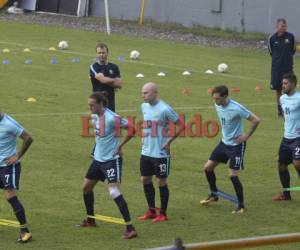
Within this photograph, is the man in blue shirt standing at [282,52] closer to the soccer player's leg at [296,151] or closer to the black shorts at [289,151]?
the black shorts at [289,151]

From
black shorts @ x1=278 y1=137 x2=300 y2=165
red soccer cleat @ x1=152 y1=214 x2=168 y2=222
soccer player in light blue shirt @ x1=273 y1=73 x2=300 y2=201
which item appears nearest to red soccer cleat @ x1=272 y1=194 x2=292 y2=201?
soccer player in light blue shirt @ x1=273 y1=73 x2=300 y2=201

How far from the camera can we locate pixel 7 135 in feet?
39.9

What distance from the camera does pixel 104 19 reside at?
4356cm

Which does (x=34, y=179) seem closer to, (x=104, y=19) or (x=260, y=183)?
(x=260, y=183)

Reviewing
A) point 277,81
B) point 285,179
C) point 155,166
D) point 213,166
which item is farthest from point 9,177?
point 277,81

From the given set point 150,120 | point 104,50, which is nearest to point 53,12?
point 104,50

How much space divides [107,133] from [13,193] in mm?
1430

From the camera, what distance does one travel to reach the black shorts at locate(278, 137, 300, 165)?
14372 mm

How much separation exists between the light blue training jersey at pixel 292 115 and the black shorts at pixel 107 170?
323 cm

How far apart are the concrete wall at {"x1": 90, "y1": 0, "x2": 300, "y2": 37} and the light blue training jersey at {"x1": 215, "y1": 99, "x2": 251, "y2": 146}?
24439 millimetres

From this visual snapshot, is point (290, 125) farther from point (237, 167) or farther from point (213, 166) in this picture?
point (213, 166)

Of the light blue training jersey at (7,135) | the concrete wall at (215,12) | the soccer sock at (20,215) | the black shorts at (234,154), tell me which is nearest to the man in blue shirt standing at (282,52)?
the black shorts at (234,154)

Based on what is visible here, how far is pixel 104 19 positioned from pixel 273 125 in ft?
75.2

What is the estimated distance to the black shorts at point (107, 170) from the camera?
40.5ft
